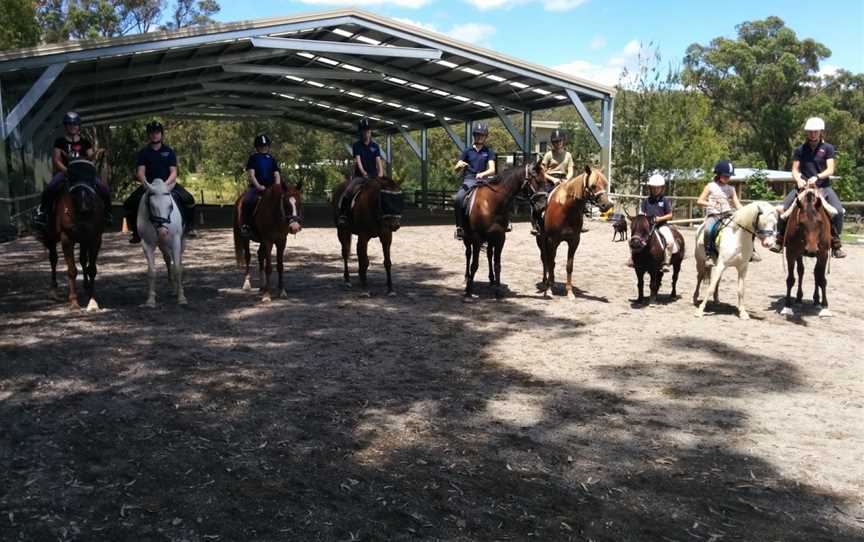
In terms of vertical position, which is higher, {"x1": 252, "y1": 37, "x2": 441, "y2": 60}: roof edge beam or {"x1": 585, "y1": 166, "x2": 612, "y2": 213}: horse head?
{"x1": 252, "y1": 37, "x2": 441, "y2": 60}: roof edge beam

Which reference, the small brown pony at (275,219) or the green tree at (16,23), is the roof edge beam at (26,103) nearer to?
the small brown pony at (275,219)

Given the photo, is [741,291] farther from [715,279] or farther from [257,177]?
[257,177]

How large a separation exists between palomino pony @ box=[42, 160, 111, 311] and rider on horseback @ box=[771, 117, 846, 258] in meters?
8.88

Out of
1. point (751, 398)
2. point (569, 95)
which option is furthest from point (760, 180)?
point (751, 398)

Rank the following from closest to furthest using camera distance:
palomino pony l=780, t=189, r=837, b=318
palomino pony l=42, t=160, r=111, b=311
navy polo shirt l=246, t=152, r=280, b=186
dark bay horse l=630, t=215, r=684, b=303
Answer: palomino pony l=42, t=160, r=111, b=311
palomino pony l=780, t=189, r=837, b=318
dark bay horse l=630, t=215, r=684, b=303
navy polo shirt l=246, t=152, r=280, b=186

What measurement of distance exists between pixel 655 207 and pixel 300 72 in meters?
14.5

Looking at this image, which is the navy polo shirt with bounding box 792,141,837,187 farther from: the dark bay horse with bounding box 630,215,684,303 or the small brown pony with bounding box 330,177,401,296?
the small brown pony with bounding box 330,177,401,296

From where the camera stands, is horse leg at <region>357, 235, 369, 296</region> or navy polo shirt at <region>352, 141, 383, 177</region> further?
navy polo shirt at <region>352, 141, 383, 177</region>

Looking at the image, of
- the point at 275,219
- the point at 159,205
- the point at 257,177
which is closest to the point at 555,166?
the point at 275,219

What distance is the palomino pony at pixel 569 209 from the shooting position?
953cm

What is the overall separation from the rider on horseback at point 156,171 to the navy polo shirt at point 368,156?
2633mm

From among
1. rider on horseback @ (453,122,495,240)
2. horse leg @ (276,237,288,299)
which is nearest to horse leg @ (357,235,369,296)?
horse leg @ (276,237,288,299)

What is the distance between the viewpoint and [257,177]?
9.78m

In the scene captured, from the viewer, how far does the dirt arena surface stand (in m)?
3.75
